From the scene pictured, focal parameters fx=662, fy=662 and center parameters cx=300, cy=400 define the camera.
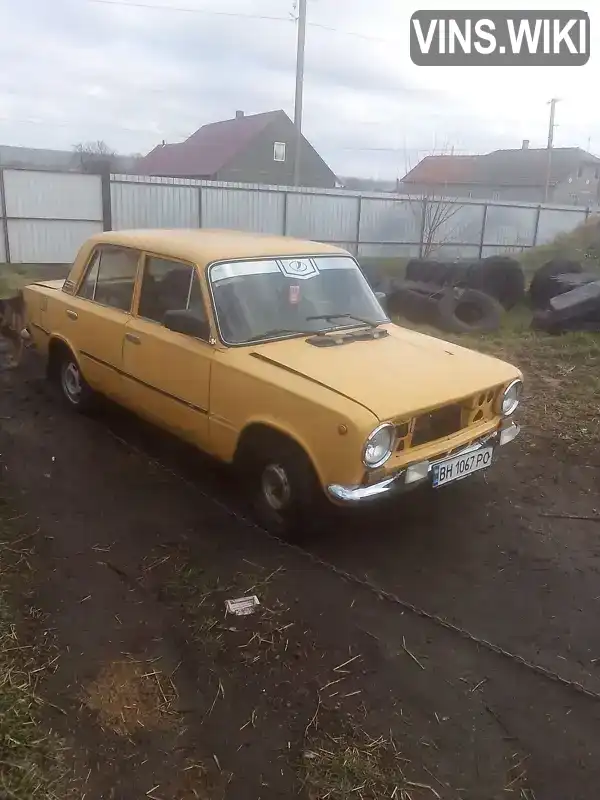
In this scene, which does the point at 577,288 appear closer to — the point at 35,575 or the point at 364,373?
the point at 364,373

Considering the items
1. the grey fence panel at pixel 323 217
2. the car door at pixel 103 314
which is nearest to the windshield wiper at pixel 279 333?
the car door at pixel 103 314

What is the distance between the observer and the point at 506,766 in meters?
2.43

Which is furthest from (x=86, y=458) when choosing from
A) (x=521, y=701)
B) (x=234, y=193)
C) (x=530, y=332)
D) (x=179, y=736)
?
(x=234, y=193)

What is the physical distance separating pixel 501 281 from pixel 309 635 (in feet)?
32.0

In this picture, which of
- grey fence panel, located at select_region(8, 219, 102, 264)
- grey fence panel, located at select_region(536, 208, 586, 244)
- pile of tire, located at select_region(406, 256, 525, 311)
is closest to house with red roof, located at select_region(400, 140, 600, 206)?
grey fence panel, located at select_region(536, 208, 586, 244)

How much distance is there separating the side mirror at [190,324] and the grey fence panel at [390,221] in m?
16.3

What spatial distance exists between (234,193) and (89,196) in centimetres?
380

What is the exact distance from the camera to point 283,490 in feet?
12.4

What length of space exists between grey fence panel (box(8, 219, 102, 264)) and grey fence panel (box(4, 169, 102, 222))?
0.16 metres

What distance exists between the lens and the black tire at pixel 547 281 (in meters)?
11.4

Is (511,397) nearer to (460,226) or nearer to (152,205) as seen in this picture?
(152,205)

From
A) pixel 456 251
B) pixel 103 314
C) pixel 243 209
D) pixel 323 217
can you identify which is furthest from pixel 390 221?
pixel 103 314

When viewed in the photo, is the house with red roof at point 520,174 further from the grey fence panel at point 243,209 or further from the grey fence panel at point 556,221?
the grey fence panel at point 243,209

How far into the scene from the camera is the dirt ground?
2.40m
